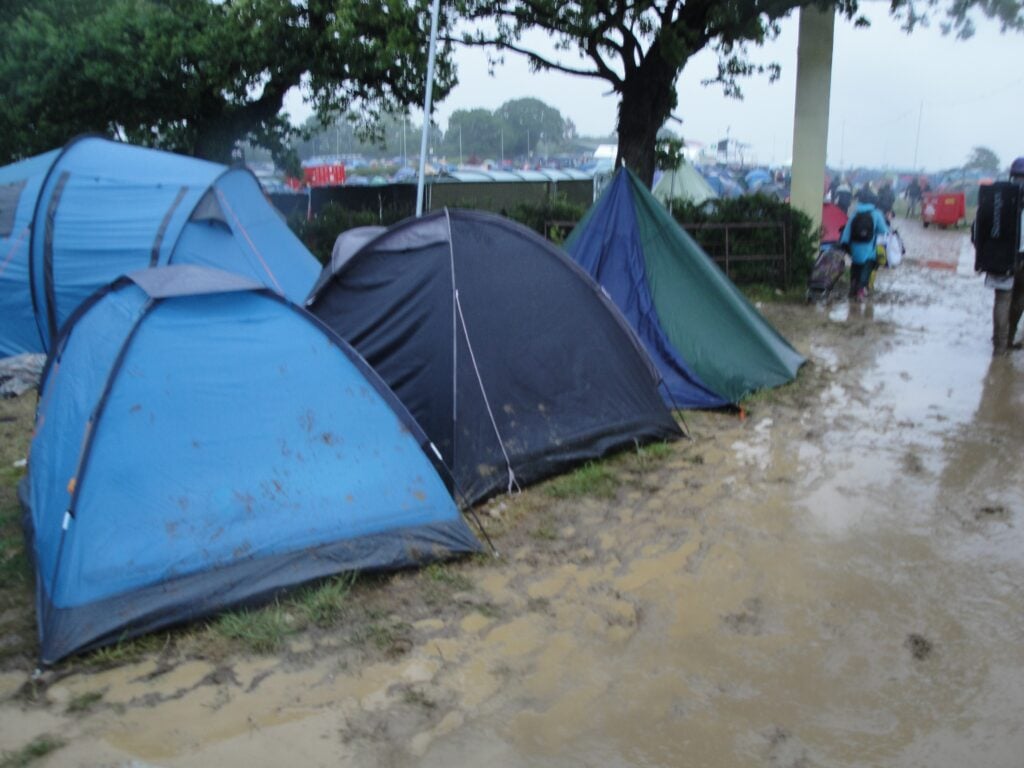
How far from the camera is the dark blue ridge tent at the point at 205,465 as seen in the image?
393cm

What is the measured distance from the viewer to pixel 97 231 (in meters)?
8.54

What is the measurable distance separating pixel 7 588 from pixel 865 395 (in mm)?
6652

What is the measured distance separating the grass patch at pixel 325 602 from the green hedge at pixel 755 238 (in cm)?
999

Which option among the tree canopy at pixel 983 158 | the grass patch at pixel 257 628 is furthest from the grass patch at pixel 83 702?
the tree canopy at pixel 983 158

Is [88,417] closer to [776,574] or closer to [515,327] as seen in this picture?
[515,327]

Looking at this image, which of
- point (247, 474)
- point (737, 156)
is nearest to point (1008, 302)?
point (247, 474)

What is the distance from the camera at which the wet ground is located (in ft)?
10.8

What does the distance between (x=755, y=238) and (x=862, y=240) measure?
5.29 feet

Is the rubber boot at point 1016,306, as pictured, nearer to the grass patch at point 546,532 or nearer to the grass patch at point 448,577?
the grass patch at point 546,532

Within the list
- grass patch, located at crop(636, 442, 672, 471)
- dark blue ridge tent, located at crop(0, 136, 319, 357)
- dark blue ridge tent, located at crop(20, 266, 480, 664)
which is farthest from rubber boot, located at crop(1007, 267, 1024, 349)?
dark blue ridge tent, located at crop(0, 136, 319, 357)

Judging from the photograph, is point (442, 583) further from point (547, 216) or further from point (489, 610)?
point (547, 216)

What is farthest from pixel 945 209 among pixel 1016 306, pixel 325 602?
pixel 325 602

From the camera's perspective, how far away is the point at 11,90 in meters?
13.4

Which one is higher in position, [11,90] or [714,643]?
[11,90]
